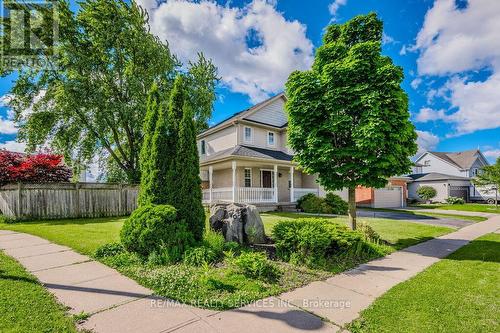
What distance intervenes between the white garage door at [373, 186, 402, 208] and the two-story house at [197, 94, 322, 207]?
301 inches

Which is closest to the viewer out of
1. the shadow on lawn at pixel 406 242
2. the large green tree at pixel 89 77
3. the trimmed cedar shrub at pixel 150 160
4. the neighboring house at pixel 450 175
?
the trimmed cedar shrub at pixel 150 160

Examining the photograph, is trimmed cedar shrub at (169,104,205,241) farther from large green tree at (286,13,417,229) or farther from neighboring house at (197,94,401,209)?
neighboring house at (197,94,401,209)

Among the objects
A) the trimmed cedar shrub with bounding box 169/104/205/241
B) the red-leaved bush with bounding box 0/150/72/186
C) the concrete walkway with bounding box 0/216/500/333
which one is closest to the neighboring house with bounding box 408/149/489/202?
the concrete walkway with bounding box 0/216/500/333

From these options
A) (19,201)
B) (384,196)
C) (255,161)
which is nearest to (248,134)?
(255,161)

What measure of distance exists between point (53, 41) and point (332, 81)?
2052cm

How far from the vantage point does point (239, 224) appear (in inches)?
262

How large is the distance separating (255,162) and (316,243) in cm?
1118

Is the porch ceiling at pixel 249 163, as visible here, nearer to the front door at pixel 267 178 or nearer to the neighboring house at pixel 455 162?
the front door at pixel 267 178

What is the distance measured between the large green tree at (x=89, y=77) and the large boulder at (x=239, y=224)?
1278 cm

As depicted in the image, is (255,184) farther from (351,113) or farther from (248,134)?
(351,113)

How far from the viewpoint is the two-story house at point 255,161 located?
637 inches

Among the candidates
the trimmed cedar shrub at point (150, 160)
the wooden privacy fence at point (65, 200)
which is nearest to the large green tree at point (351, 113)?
the trimmed cedar shrub at point (150, 160)

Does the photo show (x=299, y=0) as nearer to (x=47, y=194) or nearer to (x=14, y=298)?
(x=14, y=298)

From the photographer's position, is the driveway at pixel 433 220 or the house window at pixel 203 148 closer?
the driveway at pixel 433 220
